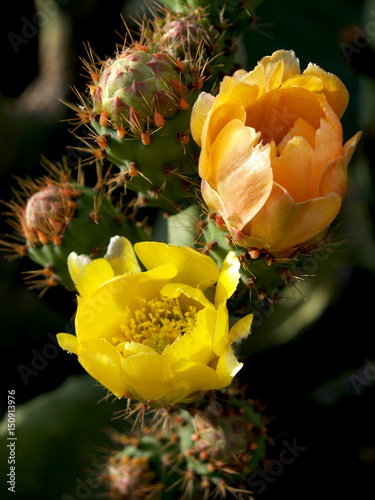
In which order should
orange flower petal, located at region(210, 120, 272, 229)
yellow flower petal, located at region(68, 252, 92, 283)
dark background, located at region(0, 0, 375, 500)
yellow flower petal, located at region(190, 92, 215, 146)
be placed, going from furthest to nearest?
dark background, located at region(0, 0, 375, 500) → yellow flower petal, located at region(68, 252, 92, 283) → yellow flower petal, located at region(190, 92, 215, 146) → orange flower petal, located at region(210, 120, 272, 229)

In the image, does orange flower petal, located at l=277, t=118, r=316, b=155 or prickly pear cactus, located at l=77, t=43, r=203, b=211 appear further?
prickly pear cactus, located at l=77, t=43, r=203, b=211

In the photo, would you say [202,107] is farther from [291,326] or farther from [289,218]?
[291,326]

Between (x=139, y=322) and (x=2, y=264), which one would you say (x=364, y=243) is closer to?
(x=139, y=322)

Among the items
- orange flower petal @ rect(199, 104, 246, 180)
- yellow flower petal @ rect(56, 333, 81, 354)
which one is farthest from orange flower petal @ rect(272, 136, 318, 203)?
yellow flower petal @ rect(56, 333, 81, 354)

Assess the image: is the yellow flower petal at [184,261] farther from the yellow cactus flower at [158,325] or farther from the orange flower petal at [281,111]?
the orange flower petal at [281,111]

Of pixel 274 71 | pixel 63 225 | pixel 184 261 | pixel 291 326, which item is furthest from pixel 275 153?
pixel 291 326

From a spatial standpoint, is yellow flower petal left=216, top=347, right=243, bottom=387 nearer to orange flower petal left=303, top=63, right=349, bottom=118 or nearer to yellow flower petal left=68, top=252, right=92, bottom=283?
yellow flower petal left=68, top=252, right=92, bottom=283
